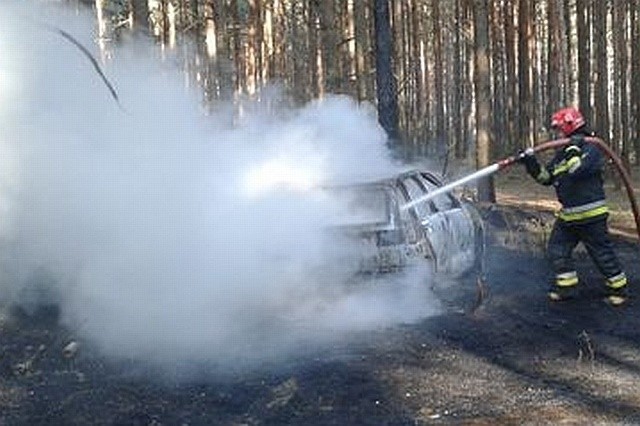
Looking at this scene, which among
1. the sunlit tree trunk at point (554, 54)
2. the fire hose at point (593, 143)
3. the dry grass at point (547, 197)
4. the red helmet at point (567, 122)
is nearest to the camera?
the fire hose at point (593, 143)

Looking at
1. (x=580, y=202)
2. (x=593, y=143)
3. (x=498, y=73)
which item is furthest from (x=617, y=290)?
(x=498, y=73)

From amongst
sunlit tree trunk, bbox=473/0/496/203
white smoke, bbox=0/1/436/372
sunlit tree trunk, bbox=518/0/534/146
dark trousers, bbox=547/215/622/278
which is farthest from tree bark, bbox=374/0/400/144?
sunlit tree trunk, bbox=518/0/534/146

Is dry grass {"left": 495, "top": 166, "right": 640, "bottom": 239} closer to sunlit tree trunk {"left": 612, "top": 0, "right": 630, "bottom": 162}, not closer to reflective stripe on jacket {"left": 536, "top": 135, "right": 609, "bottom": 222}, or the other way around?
sunlit tree trunk {"left": 612, "top": 0, "right": 630, "bottom": 162}

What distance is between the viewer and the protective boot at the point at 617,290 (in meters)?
9.12

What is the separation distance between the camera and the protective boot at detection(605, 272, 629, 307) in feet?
29.9

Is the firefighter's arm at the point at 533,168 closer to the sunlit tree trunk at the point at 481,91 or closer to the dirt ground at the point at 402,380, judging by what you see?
the dirt ground at the point at 402,380

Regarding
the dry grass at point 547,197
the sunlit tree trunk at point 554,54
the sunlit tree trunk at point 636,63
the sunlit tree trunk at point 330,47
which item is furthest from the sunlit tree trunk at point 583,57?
the sunlit tree trunk at point 330,47

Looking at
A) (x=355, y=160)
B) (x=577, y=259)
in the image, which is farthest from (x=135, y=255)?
(x=577, y=259)

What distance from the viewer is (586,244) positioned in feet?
30.9

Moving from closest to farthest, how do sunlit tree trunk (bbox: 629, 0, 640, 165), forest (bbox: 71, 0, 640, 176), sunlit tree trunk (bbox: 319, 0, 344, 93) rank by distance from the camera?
1. sunlit tree trunk (bbox: 319, 0, 344, 93)
2. forest (bbox: 71, 0, 640, 176)
3. sunlit tree trunk (bbox: 629, 0, 640, 165)

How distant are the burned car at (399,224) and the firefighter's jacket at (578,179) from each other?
1175 mm

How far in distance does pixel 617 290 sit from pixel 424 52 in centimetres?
3374

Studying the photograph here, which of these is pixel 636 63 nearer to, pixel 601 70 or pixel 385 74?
pixel 601 70

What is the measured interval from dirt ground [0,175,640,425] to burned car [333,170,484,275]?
64 cm
